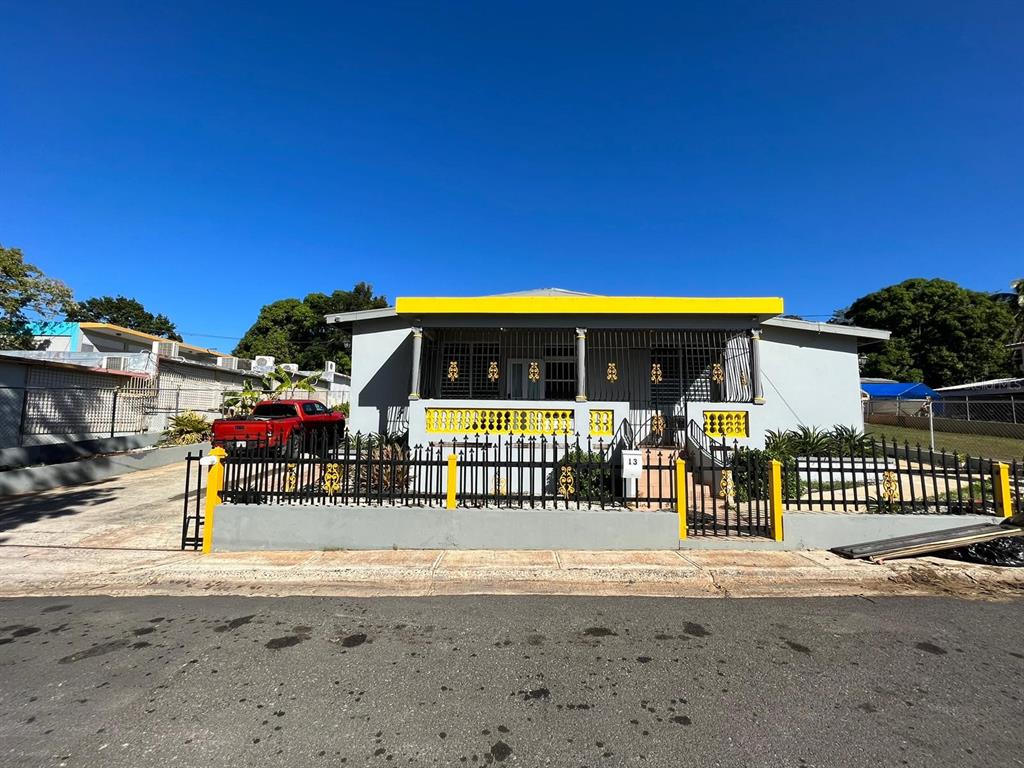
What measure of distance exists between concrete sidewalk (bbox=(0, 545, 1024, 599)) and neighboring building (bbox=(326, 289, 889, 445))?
13.9ft

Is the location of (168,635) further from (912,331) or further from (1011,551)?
(912,331)

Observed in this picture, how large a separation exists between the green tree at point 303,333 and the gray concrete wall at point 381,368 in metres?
31.5

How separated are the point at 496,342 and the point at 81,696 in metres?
11.2

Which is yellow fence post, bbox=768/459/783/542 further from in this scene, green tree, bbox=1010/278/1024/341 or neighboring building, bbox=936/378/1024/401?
green tree, bbox=1010/278/1024/341

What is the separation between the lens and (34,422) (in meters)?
12.6

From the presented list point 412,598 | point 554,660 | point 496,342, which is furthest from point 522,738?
point 496,342

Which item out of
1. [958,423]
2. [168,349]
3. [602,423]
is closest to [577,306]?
[602,423]

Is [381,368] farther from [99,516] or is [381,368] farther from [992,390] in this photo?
[992,390]

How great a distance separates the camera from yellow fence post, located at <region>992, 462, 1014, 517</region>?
20.7ft

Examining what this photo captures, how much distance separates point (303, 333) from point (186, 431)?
30.6 metres

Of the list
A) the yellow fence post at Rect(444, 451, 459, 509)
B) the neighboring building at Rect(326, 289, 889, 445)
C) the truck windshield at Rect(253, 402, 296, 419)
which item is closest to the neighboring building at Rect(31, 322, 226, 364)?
the truck windshield at Rect(253, 402, 296, 419)

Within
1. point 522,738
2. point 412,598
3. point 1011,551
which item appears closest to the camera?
point 522,738

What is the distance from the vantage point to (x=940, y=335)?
34031mm

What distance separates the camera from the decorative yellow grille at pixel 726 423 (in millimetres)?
10234
